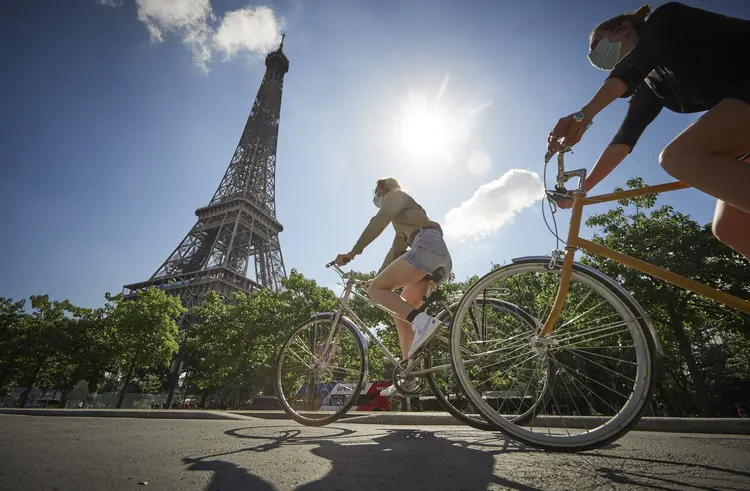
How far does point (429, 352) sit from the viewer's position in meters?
3.10

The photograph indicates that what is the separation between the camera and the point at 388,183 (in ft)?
12.8

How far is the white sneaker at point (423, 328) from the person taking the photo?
2.66 meters

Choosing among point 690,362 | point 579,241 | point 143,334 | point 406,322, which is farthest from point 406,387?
point 143,334

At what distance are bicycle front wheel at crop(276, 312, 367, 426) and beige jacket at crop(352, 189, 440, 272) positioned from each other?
3.28 ft

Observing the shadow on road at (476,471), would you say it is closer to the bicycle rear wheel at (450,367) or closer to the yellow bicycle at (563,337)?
the yellow bicycle at (563,337)

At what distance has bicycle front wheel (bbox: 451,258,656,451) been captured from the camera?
1793 mm

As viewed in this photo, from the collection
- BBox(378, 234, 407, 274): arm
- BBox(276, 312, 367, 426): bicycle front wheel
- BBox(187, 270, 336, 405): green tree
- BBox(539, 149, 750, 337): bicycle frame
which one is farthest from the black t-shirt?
BBox(187, 270, 336, 405): green tree

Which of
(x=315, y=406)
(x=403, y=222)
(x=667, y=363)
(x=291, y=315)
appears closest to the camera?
(x=403, y=222)

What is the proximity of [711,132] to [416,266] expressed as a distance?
1918 mm

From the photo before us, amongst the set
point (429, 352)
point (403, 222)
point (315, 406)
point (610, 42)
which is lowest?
point (315, 406)

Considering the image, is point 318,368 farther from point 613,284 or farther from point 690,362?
point 690,362

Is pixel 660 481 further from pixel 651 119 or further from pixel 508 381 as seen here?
pixel 651 119

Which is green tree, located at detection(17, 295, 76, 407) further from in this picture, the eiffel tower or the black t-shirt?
the black t-shirt

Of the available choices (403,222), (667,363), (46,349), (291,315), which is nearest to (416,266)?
(403,222)
